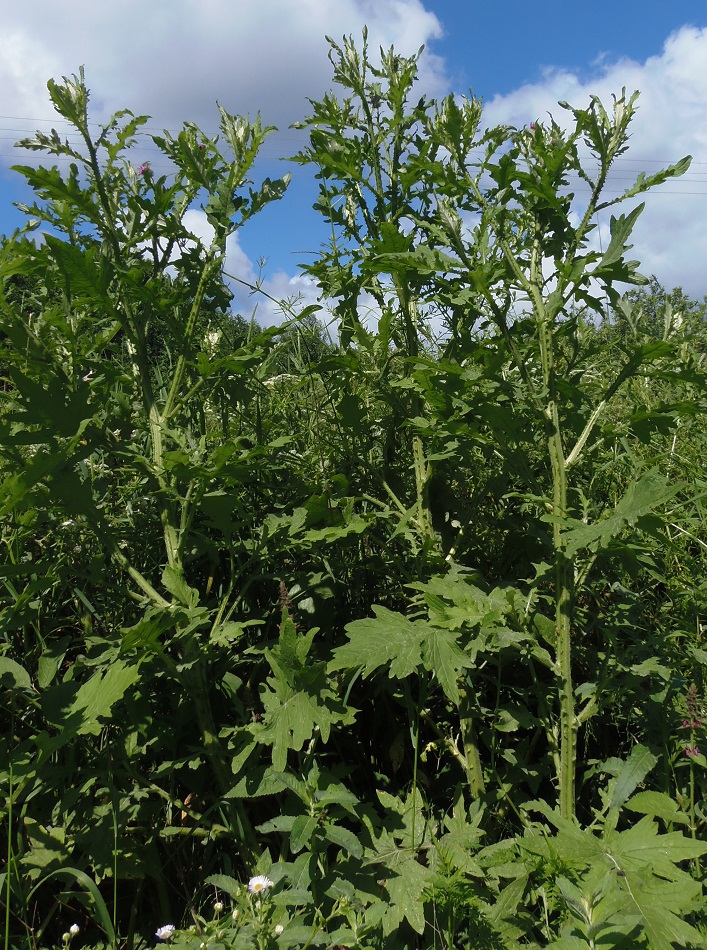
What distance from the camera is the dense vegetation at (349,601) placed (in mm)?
1604

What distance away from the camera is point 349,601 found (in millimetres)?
2352

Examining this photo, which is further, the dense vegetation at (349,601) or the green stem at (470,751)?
the green stem at (470,751)

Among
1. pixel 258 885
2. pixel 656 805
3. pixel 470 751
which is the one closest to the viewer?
pixel 258 885

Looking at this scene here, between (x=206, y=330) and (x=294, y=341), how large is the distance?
0.67 m

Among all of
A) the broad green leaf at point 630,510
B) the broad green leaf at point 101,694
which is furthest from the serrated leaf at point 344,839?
the broad green leaf at point 630,510

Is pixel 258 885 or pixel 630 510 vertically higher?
pixel 630 510

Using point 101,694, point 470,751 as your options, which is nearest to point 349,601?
point 470,751

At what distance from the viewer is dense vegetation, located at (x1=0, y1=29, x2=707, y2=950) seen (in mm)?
1604

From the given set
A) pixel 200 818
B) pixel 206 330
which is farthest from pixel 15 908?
pixel 206 330

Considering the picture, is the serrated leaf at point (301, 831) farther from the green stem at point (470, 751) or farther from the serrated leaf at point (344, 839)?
the green stem at point (470, 751)

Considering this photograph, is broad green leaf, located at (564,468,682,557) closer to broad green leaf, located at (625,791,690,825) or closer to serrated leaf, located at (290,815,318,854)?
broad green leaf, located at (625,791,690,825)

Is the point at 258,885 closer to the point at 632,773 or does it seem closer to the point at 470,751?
the point at 470,751

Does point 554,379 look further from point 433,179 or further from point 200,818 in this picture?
point 200,818

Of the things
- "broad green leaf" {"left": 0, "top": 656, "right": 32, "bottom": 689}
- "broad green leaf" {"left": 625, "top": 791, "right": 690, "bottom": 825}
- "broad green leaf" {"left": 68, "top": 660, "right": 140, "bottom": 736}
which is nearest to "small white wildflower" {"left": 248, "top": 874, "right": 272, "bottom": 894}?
"broad green leaf" {"left": 68, "top": 660, "right": 140, "bottom": 736}
